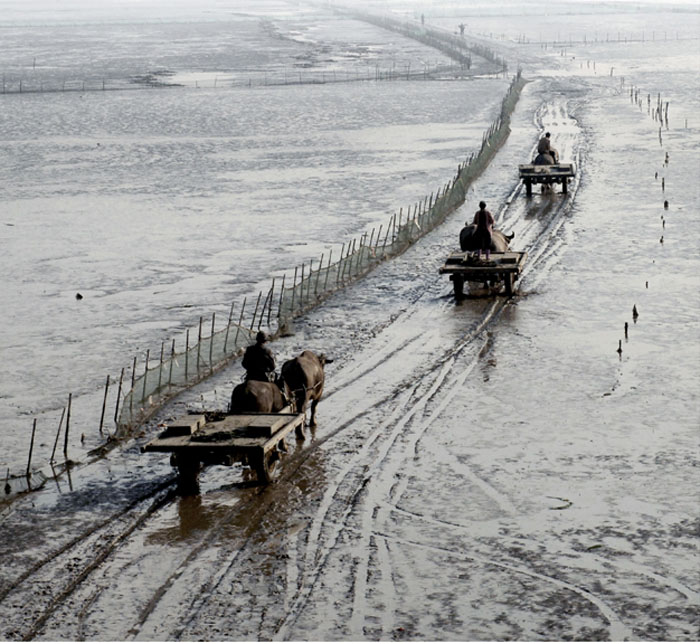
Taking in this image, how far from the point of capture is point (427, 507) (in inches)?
555

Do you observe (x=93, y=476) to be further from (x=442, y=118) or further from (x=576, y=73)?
(x=576, y=73)

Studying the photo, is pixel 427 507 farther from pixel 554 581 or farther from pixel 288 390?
pixel 288 390

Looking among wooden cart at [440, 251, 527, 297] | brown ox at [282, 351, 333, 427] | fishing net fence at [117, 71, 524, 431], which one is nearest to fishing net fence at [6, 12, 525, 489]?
fishing net fence at [117, 71, 524, 431]

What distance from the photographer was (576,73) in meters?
81.2

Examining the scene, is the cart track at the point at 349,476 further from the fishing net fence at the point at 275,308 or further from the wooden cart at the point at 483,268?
the fishing net fence at the point at 275,308

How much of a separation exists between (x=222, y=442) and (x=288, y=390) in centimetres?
261

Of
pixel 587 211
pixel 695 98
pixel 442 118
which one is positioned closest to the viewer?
pixel 587 211

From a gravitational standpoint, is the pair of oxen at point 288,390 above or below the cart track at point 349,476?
above

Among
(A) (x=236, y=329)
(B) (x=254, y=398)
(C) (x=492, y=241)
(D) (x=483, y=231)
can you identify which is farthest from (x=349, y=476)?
(C) (x=492, y=241)

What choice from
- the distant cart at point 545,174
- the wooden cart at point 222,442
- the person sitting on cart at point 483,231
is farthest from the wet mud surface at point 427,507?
the distant cart at point 545,174

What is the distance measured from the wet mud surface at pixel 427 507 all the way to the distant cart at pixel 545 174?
1203cm

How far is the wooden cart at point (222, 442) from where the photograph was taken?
1397 centimetres

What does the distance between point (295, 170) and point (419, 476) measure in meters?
30.6

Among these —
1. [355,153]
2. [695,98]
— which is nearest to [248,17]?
[695,98]
